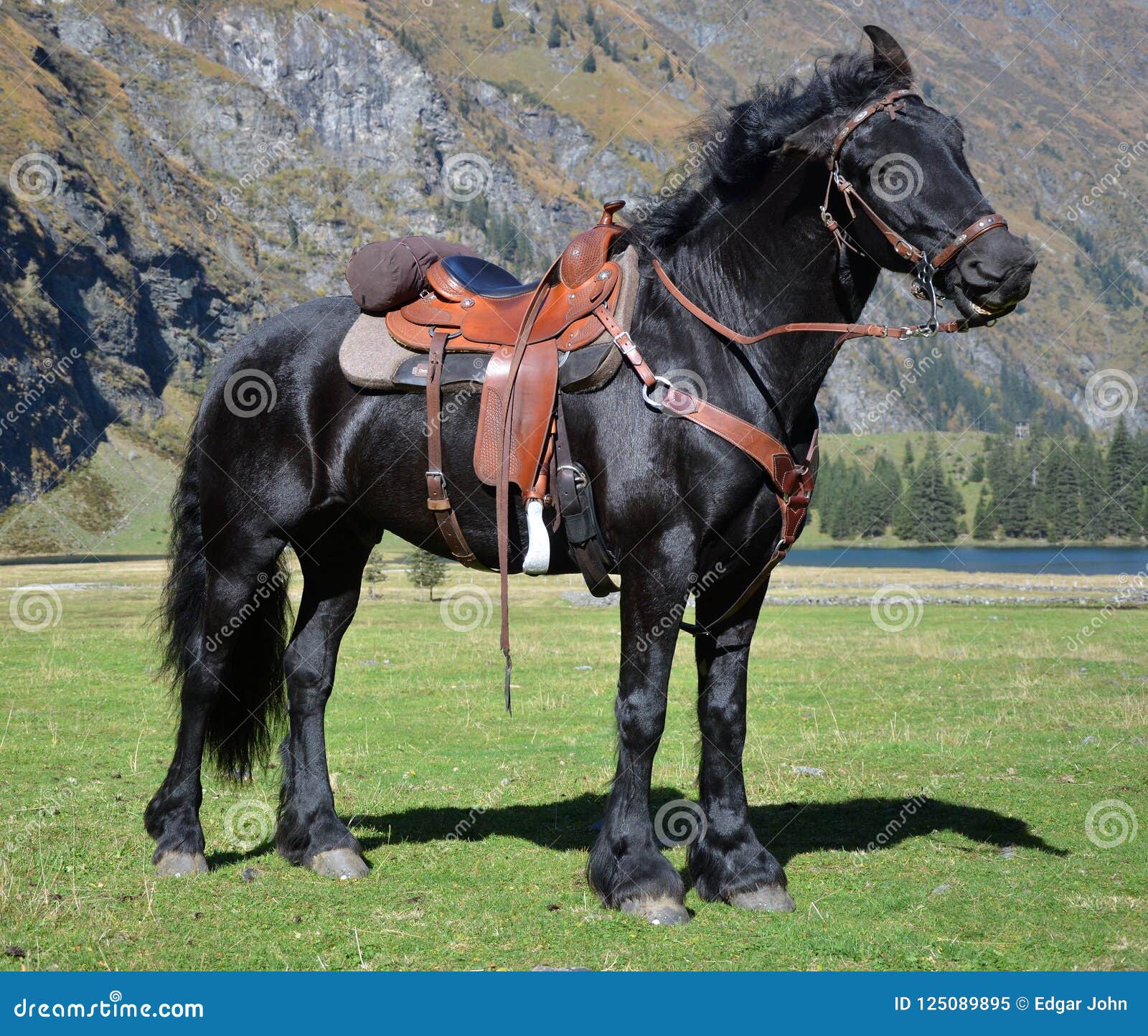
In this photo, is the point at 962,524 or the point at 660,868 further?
the point at 962,524

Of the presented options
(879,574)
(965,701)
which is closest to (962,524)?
(879,574)

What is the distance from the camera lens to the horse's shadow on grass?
27.7 ft

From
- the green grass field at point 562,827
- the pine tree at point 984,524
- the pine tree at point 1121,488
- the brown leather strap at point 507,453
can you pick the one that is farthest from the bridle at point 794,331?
the pine tree at point 984,524

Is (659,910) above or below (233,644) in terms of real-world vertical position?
above

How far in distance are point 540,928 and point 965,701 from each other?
11857 mm

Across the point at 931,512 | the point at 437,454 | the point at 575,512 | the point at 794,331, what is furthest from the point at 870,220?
the point at 931,512

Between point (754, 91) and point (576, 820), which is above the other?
point (754, 91)

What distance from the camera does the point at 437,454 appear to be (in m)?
7.16

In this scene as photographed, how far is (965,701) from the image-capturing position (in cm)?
1645

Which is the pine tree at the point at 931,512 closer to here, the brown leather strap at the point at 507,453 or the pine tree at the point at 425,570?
the pine tree at the point at 425,570

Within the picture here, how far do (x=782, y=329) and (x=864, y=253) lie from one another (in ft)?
2.09

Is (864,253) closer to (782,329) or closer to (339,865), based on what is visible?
(782,329)

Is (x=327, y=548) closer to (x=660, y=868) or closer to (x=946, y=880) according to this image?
(x=660, y=868)

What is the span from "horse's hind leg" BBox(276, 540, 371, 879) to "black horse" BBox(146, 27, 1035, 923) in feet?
0.06
